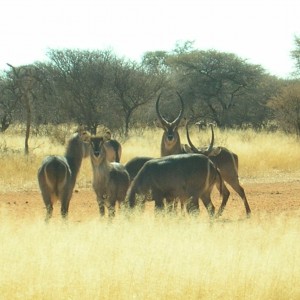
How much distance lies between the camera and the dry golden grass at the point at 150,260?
5652 millimetres

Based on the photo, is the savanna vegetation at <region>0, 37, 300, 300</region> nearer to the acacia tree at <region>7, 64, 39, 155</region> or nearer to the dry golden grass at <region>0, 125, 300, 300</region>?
the dry golden grass at <region>0, 125, 300, 300</region>

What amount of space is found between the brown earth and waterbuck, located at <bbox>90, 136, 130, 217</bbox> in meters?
0.52

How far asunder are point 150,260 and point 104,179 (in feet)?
12.9

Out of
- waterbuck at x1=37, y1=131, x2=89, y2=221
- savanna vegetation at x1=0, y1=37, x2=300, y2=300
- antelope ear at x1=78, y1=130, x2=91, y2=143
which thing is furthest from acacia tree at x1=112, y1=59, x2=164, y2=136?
waterbuck at x1=37, y1=131, x2=89, y2=221

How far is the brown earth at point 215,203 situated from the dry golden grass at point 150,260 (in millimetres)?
2272

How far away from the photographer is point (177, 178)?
31.5 feet

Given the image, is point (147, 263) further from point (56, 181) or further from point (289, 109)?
point (289, 109)

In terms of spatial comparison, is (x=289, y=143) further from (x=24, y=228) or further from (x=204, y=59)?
(x=204, y=59)

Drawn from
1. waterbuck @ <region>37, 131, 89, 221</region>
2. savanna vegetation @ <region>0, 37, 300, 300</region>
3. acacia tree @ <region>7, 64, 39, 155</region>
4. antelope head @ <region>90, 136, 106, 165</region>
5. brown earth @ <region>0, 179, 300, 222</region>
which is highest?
acacia tree @ <region>7, 64, 39, 155</region>

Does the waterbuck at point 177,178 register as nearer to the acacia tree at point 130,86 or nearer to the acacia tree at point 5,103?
the acacia tree at point 130,86

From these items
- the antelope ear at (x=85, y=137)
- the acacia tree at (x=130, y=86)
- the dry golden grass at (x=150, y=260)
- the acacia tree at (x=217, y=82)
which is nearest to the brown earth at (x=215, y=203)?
the antelope ear at (x=85, y=137)

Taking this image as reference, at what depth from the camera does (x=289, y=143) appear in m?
23.8

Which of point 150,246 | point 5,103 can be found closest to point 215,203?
point 150,246

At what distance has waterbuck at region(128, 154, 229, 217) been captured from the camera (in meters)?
9.54
